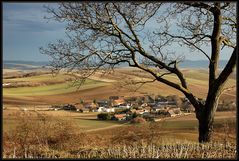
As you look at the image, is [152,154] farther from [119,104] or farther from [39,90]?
[39,90]

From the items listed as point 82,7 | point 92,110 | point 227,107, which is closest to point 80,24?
point 82,7

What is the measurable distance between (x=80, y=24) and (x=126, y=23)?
4.74 feet

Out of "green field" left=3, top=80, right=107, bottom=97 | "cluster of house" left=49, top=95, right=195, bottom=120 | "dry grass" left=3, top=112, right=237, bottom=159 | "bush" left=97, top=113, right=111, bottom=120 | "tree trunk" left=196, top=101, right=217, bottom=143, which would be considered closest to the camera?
"dry grass" left=3, top=112, right=237, bottom=159

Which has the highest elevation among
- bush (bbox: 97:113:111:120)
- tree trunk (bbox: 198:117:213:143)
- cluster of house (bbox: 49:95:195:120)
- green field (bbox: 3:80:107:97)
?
green field (bbox: 3:80:107:97)

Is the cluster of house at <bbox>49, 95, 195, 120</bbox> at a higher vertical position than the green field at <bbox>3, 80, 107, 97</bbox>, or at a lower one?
lower

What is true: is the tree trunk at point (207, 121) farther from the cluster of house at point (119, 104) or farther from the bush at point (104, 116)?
the bush at point (104, 116)

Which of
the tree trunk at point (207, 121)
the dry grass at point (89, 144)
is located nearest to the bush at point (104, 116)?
the dry grass at point (89, 144)

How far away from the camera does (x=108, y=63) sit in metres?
12.6

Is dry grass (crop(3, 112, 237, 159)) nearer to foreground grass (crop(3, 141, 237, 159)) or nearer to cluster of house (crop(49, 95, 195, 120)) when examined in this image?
foreground grass (crop(3, 141, 237, 159))

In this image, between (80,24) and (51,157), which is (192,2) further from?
(51,157)

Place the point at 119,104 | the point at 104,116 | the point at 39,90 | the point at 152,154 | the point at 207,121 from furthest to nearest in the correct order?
the point at 39,90, the point at 119,104, the point at 104,116, the point at 207,121, the point at 152,154

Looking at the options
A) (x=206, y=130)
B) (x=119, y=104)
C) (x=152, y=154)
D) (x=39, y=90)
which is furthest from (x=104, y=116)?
(x=152, y=154)

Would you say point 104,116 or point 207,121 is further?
point 104,116

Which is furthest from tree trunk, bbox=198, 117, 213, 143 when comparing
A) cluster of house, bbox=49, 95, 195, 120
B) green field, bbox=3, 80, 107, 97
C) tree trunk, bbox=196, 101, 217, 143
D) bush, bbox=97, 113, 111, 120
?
green field, bbox=3, 80, 107, 97
